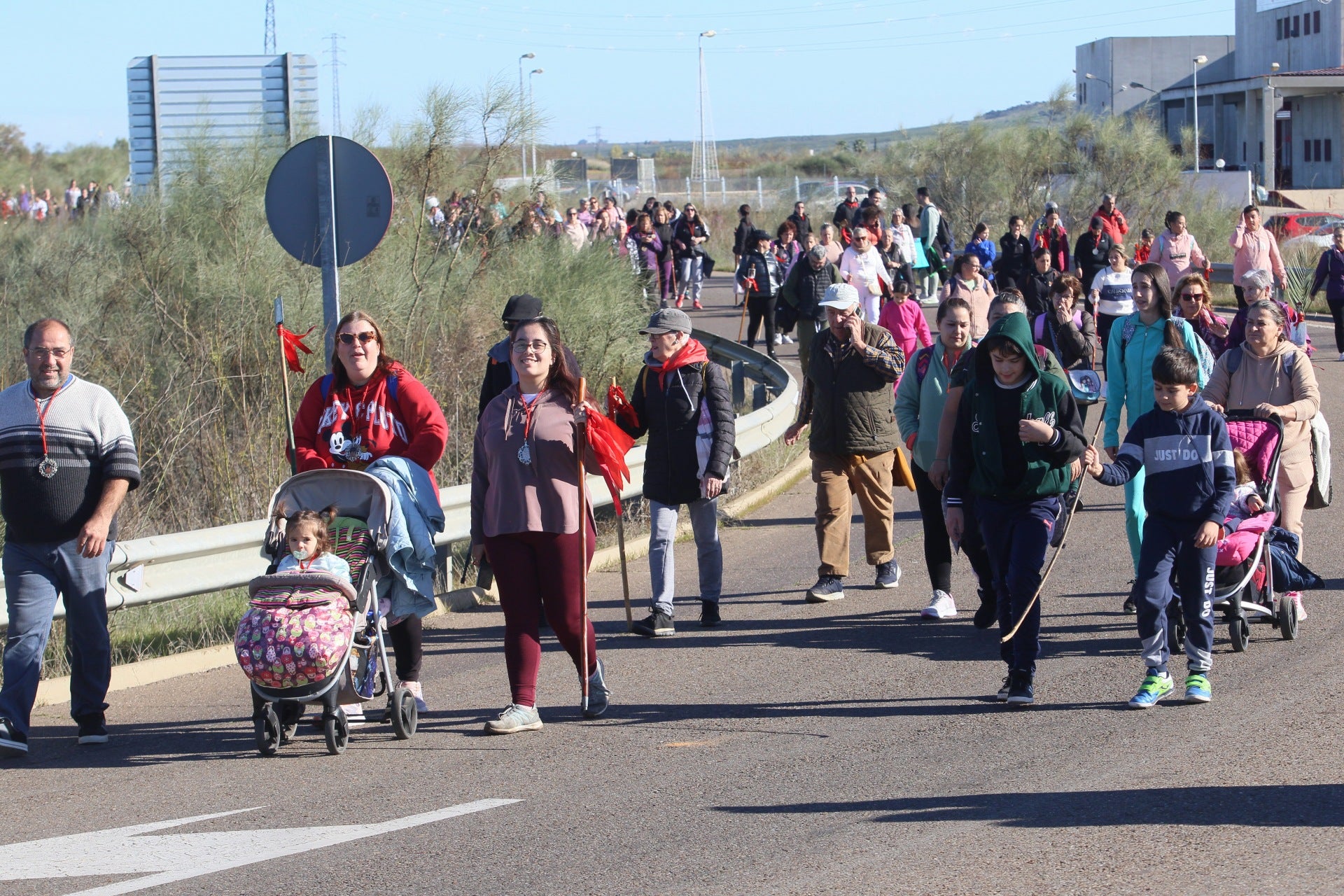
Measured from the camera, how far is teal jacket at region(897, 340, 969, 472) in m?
9.41

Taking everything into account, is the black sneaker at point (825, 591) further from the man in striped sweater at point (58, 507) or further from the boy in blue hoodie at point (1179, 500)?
the man in striped sweater at point (58, 507)

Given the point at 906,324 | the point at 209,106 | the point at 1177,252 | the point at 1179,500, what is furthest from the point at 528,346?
the point at 1177,252

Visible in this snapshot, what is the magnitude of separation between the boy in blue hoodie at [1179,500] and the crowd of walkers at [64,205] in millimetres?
13134

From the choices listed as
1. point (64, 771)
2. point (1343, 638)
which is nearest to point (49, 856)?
point (64, 771)

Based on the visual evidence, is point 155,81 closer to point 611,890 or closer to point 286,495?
point 286,495

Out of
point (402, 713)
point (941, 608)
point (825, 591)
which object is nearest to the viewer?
point (402, 713)

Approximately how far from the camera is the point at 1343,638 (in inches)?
328

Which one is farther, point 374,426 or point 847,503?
point 847,503

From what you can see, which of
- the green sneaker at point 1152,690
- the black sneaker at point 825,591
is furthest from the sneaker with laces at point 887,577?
the green sneaker at point 1152,690

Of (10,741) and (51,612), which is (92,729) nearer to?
(10,741)

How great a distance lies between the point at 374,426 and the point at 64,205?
91.3ft

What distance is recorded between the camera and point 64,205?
107ft

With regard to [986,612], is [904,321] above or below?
above

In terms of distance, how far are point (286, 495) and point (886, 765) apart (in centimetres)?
305
